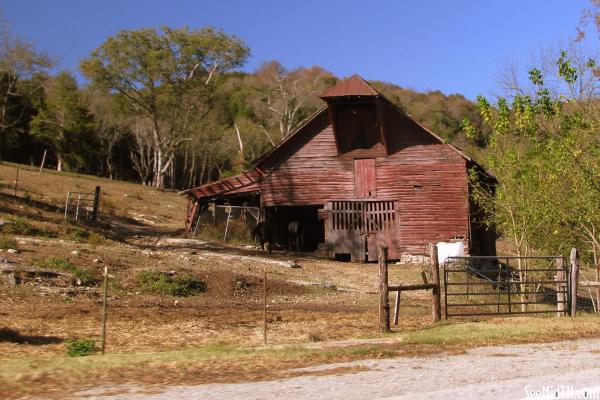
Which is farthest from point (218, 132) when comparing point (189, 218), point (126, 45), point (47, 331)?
point (47, 331)

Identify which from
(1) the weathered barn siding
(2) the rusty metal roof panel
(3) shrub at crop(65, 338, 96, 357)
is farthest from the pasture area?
(2) the rusty metal roof panel

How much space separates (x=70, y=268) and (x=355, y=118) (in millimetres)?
15945

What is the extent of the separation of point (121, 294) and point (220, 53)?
40.1 m

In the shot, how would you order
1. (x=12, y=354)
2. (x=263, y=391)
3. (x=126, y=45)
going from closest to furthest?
(x=263, y=391) → (x=12, y=354) → (x=126, y=45)

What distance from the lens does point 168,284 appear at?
1978cm

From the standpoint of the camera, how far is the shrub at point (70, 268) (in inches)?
762

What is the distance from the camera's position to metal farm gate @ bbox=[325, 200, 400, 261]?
31.2m

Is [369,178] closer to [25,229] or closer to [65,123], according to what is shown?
[25,229]

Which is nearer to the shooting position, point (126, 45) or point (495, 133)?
point (495, 133)

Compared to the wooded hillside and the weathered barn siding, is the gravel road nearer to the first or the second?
the weathered barn siding

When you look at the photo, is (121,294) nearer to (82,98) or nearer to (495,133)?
(495,133)

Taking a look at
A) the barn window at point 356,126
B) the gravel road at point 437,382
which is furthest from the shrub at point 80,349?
the barn window at point 356,126

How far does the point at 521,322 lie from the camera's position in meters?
14.5

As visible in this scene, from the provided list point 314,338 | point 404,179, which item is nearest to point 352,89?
point 404,179
